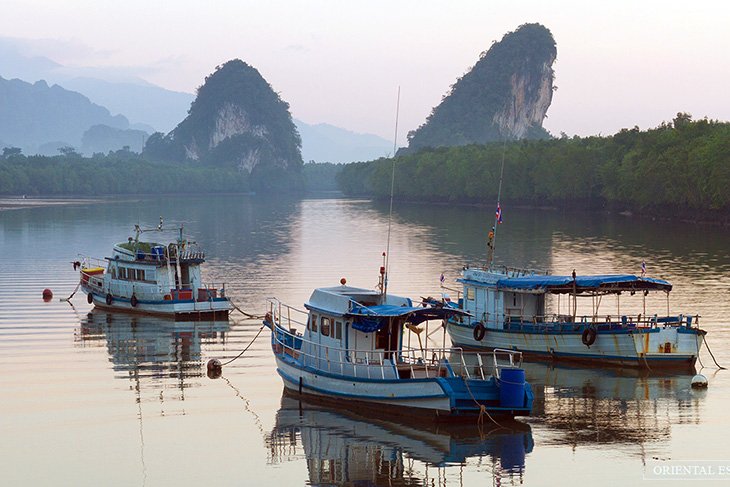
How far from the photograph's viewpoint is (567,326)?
4231cm

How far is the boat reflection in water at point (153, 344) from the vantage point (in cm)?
4069

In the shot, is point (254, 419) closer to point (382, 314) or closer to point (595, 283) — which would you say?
point (382, 314)

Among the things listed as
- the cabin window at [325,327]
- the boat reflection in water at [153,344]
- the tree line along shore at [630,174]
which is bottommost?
the boat reflection in water at [153,344]

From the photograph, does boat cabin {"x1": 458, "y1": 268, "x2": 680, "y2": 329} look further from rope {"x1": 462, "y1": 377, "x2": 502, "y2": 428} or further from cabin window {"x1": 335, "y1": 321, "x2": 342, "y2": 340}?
rope {"x1": 462, "y1": 377, "x2": 502, "y2": 428}

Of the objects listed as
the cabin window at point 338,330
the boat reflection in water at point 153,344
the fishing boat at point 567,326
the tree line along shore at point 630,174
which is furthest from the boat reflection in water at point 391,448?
the tree line along shore at point 630,174

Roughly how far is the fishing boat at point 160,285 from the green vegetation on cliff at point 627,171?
75.7 meters

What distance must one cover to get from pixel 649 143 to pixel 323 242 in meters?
63.1

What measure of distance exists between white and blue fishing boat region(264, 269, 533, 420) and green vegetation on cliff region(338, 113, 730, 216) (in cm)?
8875

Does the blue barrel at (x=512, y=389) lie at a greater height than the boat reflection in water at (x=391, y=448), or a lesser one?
greater

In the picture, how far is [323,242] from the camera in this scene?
109000 mm

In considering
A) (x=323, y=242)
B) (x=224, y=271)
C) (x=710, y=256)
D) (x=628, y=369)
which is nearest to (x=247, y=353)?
(x=628, y=369)

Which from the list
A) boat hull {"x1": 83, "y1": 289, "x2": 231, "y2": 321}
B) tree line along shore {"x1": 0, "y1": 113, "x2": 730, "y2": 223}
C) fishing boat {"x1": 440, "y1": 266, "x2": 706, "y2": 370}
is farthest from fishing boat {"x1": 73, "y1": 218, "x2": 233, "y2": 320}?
tree line along shore {"x1": 0, "y1": 113, "x2": 730, "y2": 223}

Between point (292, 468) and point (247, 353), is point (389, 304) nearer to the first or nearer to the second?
point (292, 468)

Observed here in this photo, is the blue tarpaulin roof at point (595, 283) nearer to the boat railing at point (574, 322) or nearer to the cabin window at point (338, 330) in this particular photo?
the boat railing at point (574, 322)
